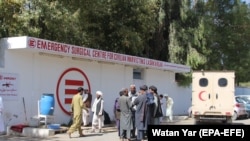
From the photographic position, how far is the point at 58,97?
1736 cm

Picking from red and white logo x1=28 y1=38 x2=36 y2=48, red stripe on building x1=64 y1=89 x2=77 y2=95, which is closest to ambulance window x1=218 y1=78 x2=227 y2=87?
red stripe on building x1=64 y1=89 x2=77 y2=95

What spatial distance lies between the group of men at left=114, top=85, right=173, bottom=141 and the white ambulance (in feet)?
22.4

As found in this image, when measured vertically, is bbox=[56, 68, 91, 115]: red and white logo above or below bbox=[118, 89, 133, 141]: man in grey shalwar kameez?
above

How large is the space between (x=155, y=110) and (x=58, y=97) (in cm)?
592

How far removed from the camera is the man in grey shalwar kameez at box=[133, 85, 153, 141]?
40.8 ft

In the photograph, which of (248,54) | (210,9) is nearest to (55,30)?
(210,9)

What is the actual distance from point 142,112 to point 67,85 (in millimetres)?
6257

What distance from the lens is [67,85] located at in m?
17.9

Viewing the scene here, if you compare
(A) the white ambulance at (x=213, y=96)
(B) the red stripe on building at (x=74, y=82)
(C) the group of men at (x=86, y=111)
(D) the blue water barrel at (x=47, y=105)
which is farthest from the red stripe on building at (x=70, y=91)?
(A) the white ambulance at (x=213, y=96)

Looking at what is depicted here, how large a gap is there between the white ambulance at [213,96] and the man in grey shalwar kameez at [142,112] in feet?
24.5

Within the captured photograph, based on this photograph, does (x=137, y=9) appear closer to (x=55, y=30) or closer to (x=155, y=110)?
(x=55, y=30)

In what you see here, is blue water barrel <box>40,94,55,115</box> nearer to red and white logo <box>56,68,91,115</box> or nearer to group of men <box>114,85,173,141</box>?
red and white logo <box>56,68,91,115</box>

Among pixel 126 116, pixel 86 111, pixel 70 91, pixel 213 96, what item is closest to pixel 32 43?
pixel 70 91

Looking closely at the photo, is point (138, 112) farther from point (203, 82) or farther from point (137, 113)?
point (203, 82)
